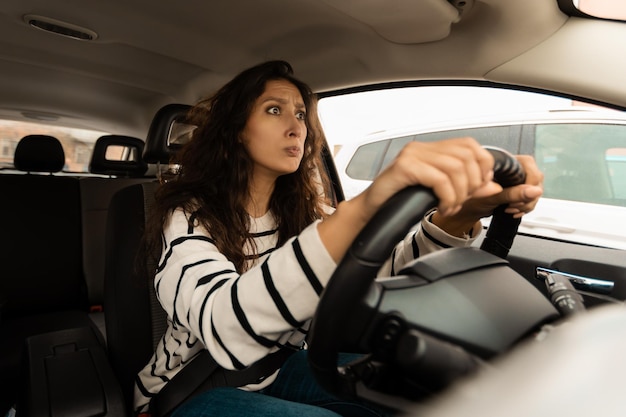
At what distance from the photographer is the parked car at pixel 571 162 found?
168 cm

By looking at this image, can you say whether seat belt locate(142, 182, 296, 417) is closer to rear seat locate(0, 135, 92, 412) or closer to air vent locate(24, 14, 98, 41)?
rear seat locate(0, 135, 92, 412)

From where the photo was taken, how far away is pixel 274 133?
1.23m

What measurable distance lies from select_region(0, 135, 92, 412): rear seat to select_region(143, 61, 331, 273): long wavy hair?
1190 millimetres

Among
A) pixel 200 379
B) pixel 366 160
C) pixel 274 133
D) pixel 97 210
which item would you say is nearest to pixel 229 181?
pixel 274 133

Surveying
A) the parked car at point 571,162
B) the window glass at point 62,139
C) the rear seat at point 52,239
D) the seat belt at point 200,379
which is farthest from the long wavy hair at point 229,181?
the window glass at point 62,139

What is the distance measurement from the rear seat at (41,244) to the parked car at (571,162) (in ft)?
5.41

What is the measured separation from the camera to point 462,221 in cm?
92

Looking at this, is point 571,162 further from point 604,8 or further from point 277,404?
point 277,404

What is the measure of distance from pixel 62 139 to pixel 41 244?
1.35 meters

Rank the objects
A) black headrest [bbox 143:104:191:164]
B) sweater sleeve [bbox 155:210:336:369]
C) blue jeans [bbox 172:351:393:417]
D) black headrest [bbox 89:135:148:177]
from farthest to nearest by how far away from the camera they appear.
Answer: black headrest [bbox 89:135:148:177] < black headrest [bbox 143:104:191:164] < blue jeans [bbox 172:351:393:417] < sweater sleeve [bbox 155:210:336:369]

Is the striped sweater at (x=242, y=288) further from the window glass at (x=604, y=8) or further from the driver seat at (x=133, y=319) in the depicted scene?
the window glass at (x=604, y=8)

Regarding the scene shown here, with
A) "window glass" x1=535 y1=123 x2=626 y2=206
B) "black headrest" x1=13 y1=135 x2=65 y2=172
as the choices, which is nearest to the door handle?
"window glass" x1=535 y1=123 x2=626 y2=206

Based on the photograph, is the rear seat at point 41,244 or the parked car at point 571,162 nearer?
the parked car at point 571,162

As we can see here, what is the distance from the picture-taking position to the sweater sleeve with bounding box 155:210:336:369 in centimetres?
64
